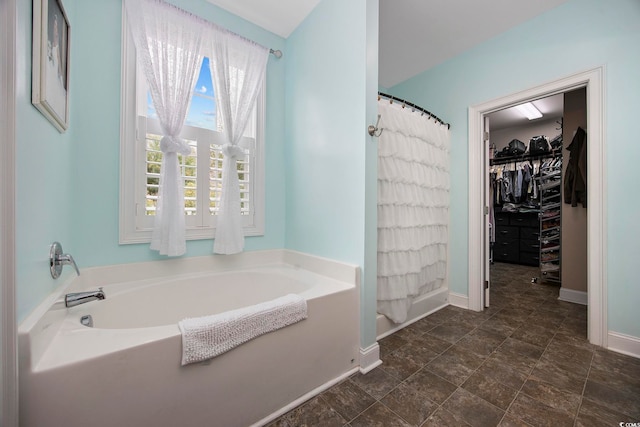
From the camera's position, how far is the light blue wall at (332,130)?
1.57 m

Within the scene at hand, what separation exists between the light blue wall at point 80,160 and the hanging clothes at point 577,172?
11.9ft

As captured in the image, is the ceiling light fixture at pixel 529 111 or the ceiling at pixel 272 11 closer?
the ceiling at pixel 272 11

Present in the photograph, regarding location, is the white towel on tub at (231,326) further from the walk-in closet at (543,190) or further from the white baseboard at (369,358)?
the walk-in closet at (543,190)

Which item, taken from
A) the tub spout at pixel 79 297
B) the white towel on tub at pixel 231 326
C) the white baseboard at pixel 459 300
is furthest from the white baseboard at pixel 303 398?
the white baseboard at pixel 459 300

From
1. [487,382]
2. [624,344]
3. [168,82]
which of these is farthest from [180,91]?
[624,344]

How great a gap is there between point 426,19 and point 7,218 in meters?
2.91

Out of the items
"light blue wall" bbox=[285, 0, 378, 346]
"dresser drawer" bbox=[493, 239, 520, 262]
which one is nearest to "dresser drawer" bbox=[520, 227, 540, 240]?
"dresser drawer" bbox=[493, 239, 520, 262]

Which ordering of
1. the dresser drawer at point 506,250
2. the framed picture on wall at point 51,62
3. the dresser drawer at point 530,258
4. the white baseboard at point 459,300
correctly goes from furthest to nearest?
the dresser drawer at point 506,250 → the dresser drawer at point 530,258 → the white baseboard at point 459,300 → the framed picture on wall at point 51,62

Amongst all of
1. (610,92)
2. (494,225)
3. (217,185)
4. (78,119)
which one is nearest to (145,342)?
(217,185)

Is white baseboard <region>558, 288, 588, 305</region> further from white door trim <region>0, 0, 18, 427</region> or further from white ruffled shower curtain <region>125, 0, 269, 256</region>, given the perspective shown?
white door trim <region>0, 0, 18, 427</region>

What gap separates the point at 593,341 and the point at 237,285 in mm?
2723

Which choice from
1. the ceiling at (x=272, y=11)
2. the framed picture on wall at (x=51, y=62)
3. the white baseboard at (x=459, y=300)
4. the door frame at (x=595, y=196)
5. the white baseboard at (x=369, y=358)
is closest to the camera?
the framed picture on wall at (x=51, y=62)

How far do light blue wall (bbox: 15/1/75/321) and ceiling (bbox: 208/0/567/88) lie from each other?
1.57m

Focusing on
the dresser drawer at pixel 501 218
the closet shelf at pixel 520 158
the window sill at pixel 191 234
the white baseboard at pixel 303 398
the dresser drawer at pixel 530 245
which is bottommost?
the white baseboard at pixel 303 398
